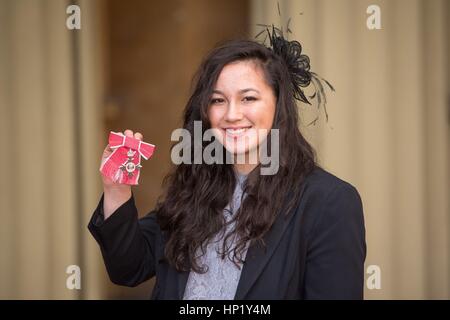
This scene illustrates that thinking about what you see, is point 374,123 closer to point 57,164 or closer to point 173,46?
point 57,164

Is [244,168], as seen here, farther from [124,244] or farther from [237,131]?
[124,244]

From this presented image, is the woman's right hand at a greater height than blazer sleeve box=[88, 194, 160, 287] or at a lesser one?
greater

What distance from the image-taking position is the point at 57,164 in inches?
127

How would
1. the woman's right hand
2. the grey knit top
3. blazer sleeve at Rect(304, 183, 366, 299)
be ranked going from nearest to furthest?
blazer sleeve at Rect(304, 183, 366, 299) → the grey knit top → the woman's right hand

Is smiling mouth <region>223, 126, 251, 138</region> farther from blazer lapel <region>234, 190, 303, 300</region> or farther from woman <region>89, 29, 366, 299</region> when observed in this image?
blazer lapel <region>234, 190, 303, 300</region>

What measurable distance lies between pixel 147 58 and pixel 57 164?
202cm

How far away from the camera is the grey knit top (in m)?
1.90

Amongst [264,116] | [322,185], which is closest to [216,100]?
[264,116]

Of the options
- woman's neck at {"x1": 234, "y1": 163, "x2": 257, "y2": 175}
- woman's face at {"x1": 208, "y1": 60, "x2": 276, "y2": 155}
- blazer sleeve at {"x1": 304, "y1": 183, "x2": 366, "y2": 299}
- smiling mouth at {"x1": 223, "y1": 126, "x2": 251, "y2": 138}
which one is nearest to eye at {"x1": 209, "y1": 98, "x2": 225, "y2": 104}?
woman's face at {"x1": 208, "y1": 60, "x2": 276, "y2": 155}

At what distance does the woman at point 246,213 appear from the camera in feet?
5.96

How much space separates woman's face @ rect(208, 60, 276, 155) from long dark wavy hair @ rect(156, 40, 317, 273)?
29mm

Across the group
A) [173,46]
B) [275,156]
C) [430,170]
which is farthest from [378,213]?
[173,46]

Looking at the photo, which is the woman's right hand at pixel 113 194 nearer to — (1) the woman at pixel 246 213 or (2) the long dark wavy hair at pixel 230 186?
(1) the woman at pixel 246 213
